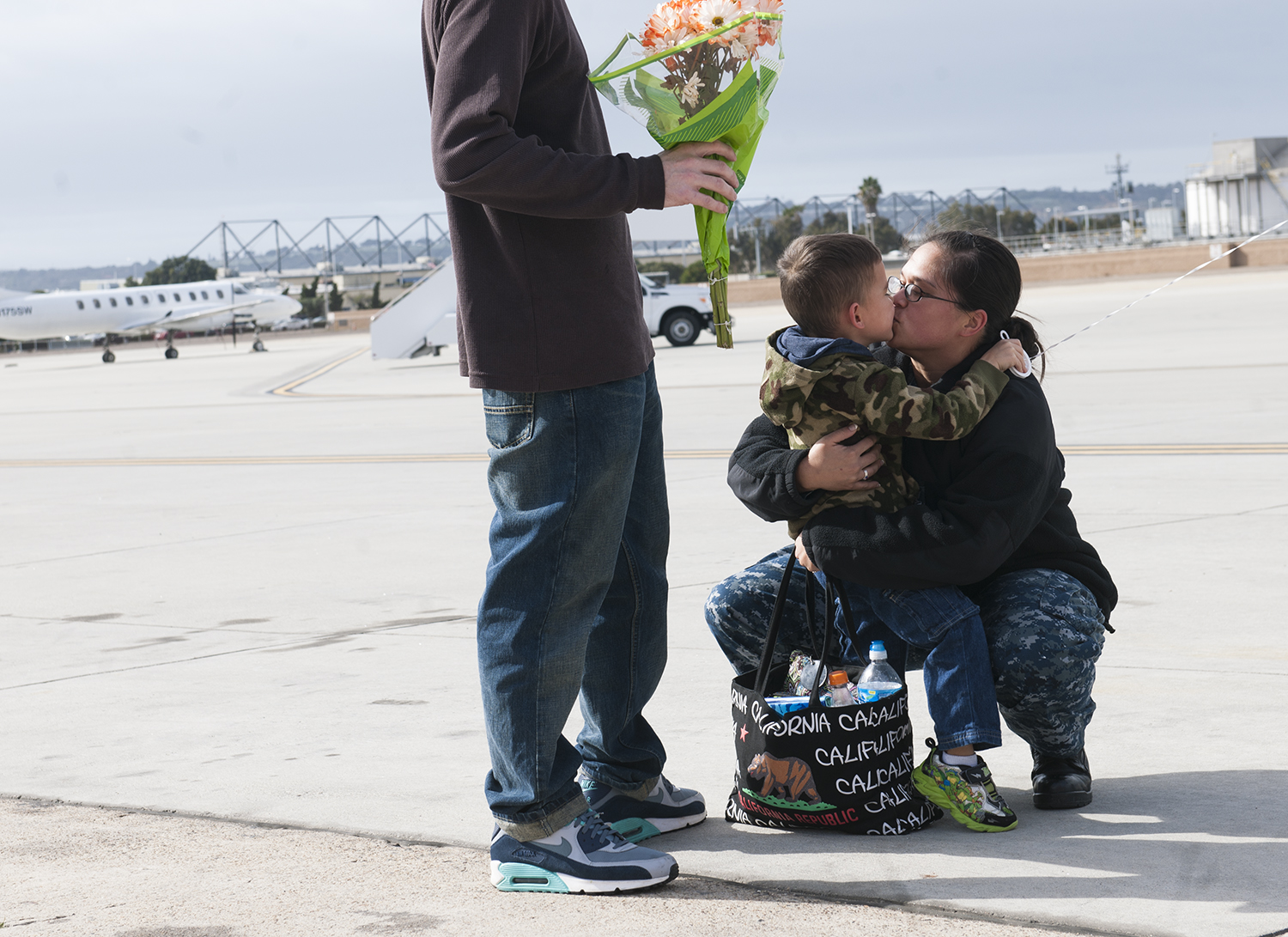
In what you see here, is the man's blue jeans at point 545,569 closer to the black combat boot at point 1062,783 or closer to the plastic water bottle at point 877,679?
the plastic water bottle at point 877,679

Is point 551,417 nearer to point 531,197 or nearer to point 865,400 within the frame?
point 531,197

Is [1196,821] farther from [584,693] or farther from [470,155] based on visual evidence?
[470,155]

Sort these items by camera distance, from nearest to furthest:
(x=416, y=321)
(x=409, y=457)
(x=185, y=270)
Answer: (x=409, y=457)
(x=416, y=321)
(x=185, y=270)

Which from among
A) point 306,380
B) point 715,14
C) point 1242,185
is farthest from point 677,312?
point 1242,185

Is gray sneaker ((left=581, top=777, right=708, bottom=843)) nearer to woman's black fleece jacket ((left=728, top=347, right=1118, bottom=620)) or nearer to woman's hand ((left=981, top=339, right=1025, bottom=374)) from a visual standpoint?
woman's black fleece jacket ((left=728, top=347, right=1118, bottom=620))

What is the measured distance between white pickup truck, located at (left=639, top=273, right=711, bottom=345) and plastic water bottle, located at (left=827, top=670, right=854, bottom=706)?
2784cm

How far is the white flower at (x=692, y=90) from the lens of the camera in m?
3.06

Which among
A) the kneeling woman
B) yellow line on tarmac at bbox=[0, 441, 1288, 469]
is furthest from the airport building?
the kneeling woman

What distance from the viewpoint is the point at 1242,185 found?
105938 mm

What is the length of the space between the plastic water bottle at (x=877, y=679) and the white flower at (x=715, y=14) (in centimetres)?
140

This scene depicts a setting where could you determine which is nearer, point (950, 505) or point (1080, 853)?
point (1080, 853)

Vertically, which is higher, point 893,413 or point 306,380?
point 893,413

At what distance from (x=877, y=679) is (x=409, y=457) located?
30.6ft

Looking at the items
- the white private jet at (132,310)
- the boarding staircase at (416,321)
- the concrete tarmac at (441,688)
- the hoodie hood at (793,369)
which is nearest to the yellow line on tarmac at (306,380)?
the boarding staircase at (416,321)
